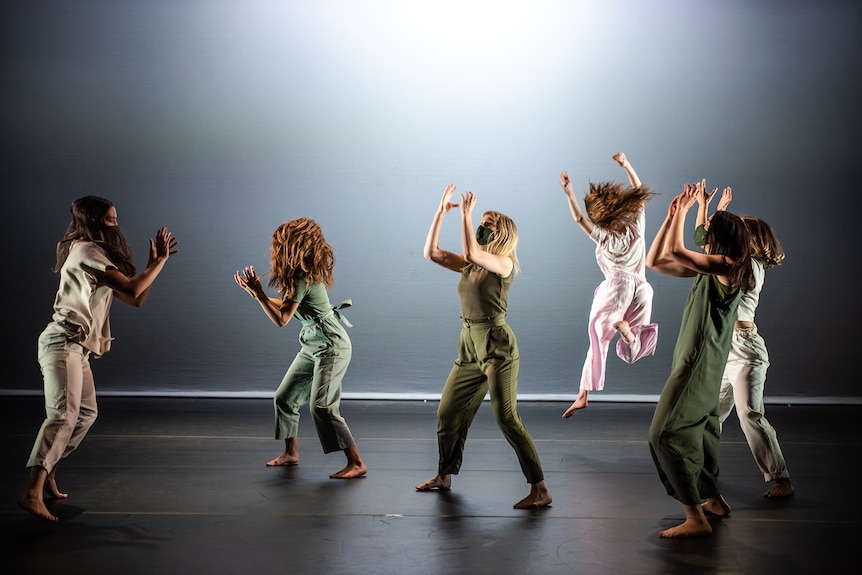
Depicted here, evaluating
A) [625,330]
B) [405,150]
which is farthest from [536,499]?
[405,150]

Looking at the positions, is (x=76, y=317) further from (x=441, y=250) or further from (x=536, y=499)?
(x=536, y=499)

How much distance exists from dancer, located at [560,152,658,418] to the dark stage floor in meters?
0.51

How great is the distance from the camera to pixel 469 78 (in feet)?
23.7

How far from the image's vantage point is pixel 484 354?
420 cm

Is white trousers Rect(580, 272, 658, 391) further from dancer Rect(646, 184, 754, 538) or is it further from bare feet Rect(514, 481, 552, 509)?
dancer Rect(646, 184, 754, 538)

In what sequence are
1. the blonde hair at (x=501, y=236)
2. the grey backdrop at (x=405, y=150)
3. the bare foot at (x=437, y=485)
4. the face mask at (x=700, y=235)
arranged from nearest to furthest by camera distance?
the face mask at (x=700, y=235), the blonde hair at (x=501, y=236), the bare foot at (x=437, y=485), the grey backdrop at (x=405, y=150)

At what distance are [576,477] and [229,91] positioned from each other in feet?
13.9

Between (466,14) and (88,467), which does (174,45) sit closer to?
(466,14)

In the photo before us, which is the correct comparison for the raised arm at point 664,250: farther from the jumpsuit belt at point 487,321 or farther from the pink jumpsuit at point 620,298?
the pink jumpsuit at point 620,298

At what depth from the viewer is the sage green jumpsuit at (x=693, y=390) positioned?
11.9 feet

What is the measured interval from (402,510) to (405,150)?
3784 mm

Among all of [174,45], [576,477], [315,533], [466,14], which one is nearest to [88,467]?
[315,533]

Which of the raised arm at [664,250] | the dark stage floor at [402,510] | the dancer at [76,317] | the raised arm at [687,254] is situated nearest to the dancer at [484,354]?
the dark stage floor at [402,510]

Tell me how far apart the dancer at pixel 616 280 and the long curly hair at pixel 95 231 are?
2703 mm
